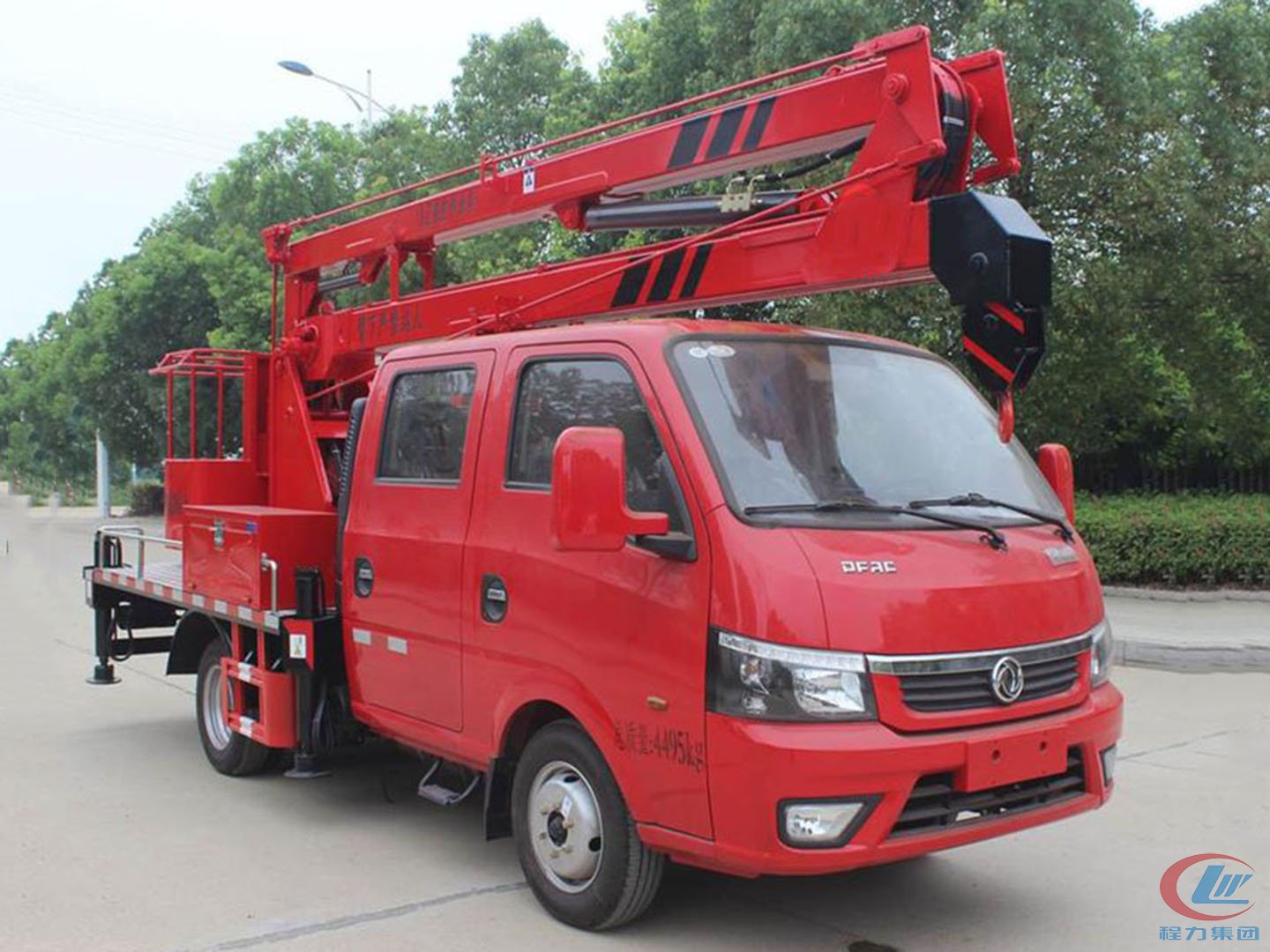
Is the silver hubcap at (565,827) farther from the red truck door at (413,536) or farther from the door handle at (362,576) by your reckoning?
the door handle at (362,576)

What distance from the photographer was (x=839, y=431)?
14.9 feet

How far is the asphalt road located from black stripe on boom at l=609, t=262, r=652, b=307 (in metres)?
2.50

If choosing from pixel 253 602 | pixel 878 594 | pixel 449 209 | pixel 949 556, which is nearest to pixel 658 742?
pixel 878 594

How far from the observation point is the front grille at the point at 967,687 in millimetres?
3918

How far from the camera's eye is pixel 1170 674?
33.9 feet

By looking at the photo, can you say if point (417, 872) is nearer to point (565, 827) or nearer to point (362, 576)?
point (565, 827)

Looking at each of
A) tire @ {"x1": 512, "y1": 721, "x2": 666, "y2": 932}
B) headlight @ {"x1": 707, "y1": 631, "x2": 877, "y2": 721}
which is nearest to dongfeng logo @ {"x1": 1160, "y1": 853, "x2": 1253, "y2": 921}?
headlight @ {"x1": 707, "y1": 631, "x2": 877, "y2": 721}

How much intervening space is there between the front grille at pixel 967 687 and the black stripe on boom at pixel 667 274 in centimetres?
233

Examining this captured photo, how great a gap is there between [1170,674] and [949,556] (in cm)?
716

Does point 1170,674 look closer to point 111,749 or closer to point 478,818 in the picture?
point 478,818

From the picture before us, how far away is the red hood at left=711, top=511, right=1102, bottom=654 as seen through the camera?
12.7ft

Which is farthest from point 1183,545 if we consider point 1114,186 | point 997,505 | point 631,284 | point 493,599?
point 493,599

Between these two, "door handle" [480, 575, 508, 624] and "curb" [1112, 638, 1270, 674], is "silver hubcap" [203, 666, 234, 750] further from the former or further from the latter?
"curb" [1112, 638, 1270, 674]

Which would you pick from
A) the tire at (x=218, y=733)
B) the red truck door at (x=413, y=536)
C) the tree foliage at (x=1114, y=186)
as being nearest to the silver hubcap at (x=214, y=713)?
the tire at (x=218, y=733)
